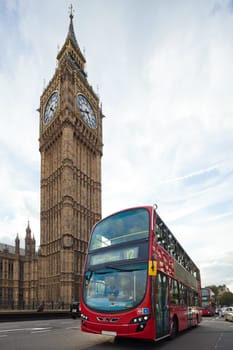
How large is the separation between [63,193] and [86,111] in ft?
49.1

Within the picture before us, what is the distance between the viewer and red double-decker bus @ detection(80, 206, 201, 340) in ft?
28.6

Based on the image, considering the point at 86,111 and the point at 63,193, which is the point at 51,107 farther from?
the point at 63,193

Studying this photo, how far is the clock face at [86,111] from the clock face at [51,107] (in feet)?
11.9

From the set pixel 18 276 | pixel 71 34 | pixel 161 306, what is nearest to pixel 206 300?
pixel 161 306

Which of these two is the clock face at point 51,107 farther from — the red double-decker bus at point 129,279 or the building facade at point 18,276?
the red double-decker bus at point 129,279

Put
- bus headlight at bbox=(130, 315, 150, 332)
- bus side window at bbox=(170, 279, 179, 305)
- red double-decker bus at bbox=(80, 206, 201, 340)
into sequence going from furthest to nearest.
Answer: bus side window at bbox=(170, 279, 179, 305) < red double-decker bus at bbox=(80, 206, 201, 340) < bus headlight at bbox=(130, 315, 150, 332)

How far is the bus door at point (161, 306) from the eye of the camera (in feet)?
30.6

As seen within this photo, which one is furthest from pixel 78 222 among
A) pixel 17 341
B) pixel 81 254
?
pixel 17 341

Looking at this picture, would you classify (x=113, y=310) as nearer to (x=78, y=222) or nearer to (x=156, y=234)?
(x=156, y=234)

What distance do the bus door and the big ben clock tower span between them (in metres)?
37.5

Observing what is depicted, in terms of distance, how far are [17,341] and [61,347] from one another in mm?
1909

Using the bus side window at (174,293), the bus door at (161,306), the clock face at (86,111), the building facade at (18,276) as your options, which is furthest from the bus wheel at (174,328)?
the building facade at (18,276)

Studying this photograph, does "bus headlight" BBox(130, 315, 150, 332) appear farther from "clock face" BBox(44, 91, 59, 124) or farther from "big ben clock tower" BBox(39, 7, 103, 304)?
"clock face" BBox(44, 91, 59, 124)

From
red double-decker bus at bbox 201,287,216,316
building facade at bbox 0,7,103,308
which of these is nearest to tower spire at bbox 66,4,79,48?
building facade at bbox 0,7,103,308
